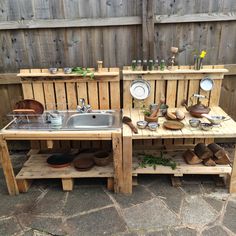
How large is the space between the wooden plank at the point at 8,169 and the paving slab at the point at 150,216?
1.39 m

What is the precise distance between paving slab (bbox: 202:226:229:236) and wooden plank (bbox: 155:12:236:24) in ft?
8.21

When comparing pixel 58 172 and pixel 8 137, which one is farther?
pixel 58 172

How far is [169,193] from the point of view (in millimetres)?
2865

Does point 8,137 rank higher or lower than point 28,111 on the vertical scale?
lower

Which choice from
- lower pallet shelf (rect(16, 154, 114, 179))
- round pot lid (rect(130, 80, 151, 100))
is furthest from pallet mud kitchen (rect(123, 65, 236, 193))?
lower pallet shelf (rect(16, 154, 114, 179))

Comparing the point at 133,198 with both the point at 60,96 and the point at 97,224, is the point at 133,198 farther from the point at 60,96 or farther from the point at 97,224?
the point at 60,96

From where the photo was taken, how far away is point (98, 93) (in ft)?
10.8

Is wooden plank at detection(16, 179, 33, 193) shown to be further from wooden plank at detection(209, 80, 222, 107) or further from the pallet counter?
wooden plank at detection(209, 80, 222, 107)

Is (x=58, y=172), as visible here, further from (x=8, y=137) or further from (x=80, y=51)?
(x=80, y=51)

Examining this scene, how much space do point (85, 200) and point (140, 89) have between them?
1.58m

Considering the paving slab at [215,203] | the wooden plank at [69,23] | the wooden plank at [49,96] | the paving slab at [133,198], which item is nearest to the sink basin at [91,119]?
the wooden plank at [49,96]

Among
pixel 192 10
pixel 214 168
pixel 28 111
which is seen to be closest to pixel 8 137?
pixel 28 111

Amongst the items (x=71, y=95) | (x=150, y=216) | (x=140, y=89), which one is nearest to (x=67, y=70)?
(x=71, y=95)

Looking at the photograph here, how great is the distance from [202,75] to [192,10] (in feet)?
2.82
